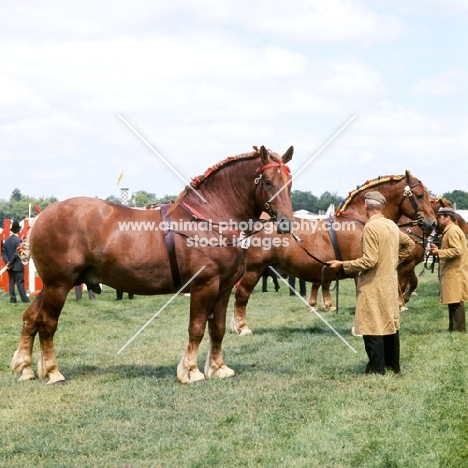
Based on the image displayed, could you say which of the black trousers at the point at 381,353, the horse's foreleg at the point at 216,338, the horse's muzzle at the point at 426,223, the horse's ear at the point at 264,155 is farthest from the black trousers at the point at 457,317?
the horse's ear at the point at 264,155

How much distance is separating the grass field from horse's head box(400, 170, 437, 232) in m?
1.96

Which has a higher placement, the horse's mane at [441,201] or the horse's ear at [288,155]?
the horse's ear at [288,155]

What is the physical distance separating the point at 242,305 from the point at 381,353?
461 cm

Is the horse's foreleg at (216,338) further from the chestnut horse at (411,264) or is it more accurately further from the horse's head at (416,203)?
the chestnut horse at (411,264)

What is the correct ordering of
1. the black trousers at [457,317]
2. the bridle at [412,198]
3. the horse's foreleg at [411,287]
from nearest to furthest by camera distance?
the black trousers at [457,317], the bridle at [412,198], the horse's foreleg at [411,287]

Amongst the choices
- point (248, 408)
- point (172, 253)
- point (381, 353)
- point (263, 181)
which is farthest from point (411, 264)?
point (248, 408)

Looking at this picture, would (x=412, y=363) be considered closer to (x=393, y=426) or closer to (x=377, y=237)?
(x=377, y=237)

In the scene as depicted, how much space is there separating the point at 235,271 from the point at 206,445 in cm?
276

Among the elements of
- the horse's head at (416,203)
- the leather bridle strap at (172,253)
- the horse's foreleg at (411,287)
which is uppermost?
the horse's head at (416,203)

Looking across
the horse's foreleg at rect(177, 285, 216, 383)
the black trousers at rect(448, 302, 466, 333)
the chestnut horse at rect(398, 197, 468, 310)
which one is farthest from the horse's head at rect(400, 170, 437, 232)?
the horse's foreleg at rect(177, 285, 216, 383)

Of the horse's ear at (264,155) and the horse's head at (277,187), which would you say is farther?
the horse's ear at (264,155)

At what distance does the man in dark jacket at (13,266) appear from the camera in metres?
18.0

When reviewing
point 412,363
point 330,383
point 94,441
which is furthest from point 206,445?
point 412,363

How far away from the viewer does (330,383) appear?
739 cm
